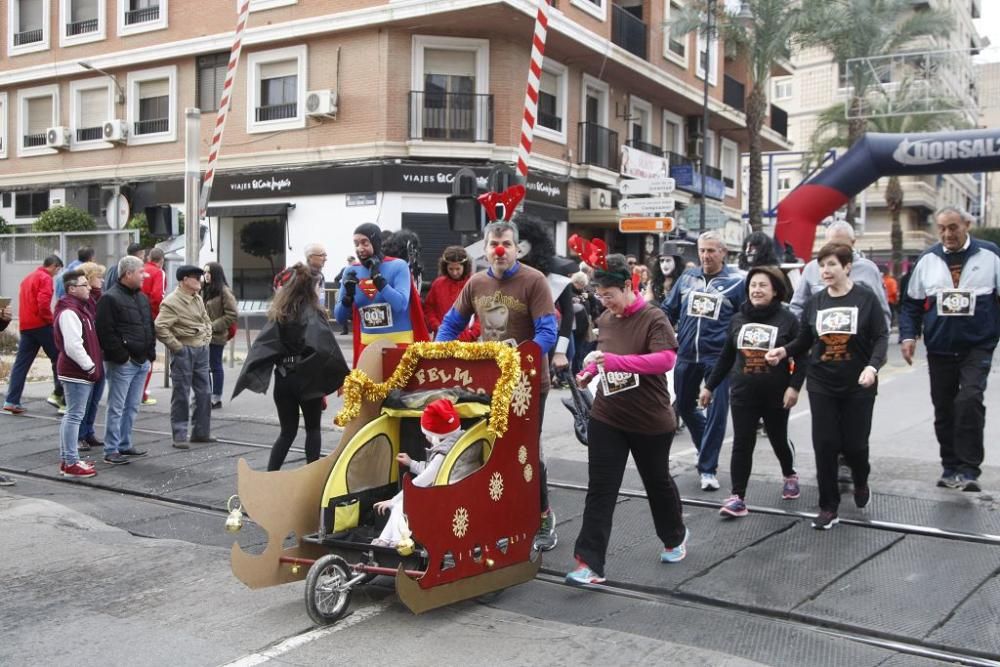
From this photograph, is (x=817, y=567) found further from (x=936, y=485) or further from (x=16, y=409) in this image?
(x=16, y=409)

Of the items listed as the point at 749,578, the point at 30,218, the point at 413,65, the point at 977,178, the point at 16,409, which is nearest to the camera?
the point at 749,578

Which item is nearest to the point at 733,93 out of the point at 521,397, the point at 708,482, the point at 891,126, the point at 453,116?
the point at 891,126

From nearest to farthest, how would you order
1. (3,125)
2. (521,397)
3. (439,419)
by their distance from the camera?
1. (439,419)
2. (521,397)
3. (3,125)

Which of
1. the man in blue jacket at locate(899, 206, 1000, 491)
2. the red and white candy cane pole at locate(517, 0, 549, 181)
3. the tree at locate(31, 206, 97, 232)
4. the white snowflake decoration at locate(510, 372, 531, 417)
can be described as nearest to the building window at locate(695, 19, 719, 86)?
the tree at locate(31, 206, 97, 232)

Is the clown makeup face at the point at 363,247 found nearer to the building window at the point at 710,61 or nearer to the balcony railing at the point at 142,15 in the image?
the balcony railing at the point at 142,15

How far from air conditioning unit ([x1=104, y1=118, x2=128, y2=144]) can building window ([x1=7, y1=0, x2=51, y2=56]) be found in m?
4.19

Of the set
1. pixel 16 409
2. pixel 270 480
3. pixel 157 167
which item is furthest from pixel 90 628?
pixel 157 167

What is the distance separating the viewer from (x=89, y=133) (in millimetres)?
29797

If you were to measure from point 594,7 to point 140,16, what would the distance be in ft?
42.4

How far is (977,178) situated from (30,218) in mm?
72891

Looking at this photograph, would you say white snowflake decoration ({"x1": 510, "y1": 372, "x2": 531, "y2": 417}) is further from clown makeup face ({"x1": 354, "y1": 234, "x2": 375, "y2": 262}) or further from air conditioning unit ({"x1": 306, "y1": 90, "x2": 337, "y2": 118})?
air conditioning unit ({"x1": 306, "y1": 90, "x2": 337, "y2": 118})

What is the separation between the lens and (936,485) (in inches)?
302

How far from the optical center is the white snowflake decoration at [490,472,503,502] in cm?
524

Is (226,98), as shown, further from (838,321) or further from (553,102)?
(553,102)
